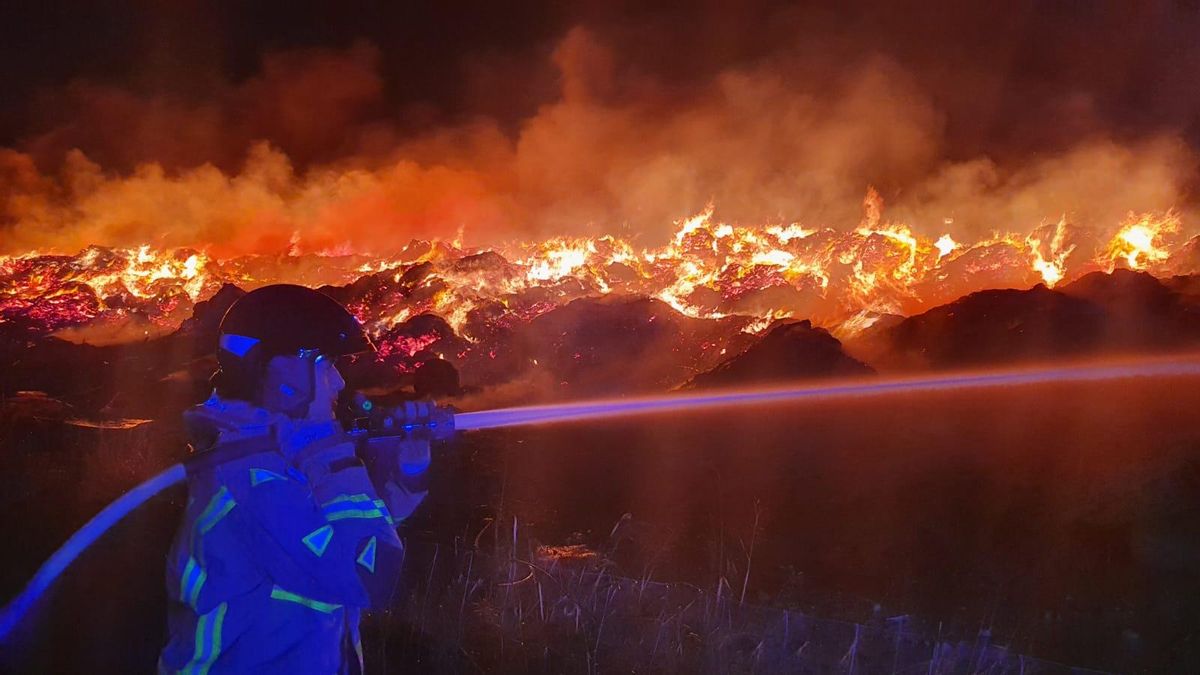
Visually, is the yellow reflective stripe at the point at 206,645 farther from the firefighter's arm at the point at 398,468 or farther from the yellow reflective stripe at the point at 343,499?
the firefighter's arm at the point at 398,468

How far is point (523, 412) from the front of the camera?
319 inches

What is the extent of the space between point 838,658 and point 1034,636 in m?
2.84

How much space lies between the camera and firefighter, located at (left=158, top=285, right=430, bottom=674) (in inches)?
85.5

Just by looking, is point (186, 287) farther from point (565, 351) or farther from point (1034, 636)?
point (1034, 636)

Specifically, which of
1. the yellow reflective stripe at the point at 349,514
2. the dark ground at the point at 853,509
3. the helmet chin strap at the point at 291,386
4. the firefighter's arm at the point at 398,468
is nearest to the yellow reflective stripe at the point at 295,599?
the yellow reflective stripe at the point at 349,514

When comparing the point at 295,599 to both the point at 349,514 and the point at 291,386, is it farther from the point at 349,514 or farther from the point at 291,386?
the point at 291,386

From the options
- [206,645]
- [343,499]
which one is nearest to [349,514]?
[343,499]

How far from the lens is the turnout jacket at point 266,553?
7.10 ft

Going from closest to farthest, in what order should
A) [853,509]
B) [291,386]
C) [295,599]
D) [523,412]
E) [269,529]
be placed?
1. [269,529]
2. [295,599]
3. [291,386]
4. [523,412]
5. [853,509]

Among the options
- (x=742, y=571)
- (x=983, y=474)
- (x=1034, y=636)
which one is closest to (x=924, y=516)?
(x=983, y=474)

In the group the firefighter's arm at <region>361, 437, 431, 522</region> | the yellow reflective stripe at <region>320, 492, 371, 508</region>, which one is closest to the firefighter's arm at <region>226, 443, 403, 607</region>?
the yellow reflective stripe at <region>320, 492, 371, 508</region>

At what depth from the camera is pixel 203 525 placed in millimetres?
2211

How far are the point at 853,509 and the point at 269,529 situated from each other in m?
7.84

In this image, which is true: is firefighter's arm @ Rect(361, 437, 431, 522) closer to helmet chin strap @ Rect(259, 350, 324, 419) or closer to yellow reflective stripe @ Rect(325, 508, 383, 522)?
helmet chin strap @ Rect(259, 350, 324, 419)
